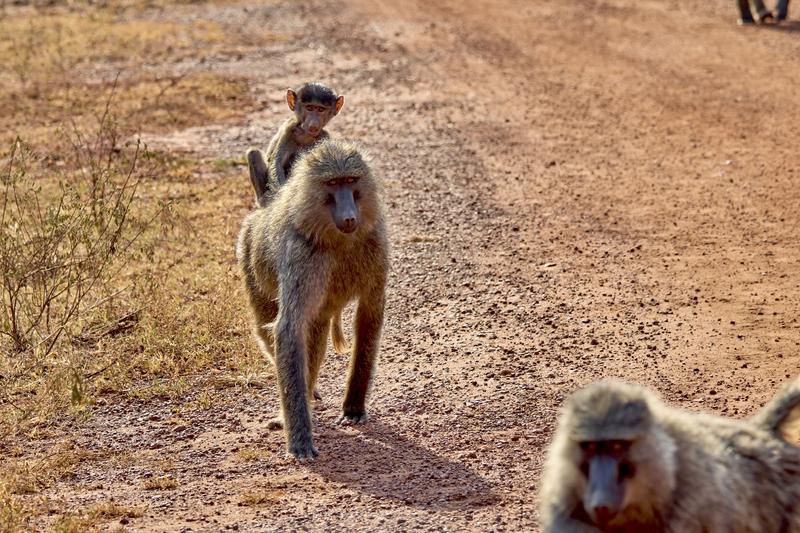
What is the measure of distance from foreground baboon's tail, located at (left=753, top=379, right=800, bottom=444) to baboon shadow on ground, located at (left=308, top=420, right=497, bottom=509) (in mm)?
1239

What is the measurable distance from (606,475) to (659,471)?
0.57 ft

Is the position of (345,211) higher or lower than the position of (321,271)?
higher

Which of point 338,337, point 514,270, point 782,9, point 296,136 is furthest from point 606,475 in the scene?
point 782,9

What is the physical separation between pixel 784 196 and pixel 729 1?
9.45m

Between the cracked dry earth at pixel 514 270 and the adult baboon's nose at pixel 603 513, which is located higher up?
the adult baboon's nose at pixel 603 513

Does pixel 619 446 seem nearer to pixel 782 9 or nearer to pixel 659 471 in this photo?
pixel 659 471

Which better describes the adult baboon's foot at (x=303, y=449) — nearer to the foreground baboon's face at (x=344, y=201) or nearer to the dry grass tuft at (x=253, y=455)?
the dry grass tuft at (x=253, y=455)

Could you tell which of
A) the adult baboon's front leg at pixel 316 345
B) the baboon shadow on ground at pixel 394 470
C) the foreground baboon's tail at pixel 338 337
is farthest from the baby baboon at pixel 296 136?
the baboon shadow on ground at pixel 394 470

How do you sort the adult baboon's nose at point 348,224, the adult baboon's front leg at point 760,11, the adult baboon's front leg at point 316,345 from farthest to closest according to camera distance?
the adult baboon's front leg at point 760,11 → the adult baboon's front leg at point 316,345 → the adult baboon's nose at point 348,224

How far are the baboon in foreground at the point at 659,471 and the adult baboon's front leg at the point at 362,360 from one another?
225 cm

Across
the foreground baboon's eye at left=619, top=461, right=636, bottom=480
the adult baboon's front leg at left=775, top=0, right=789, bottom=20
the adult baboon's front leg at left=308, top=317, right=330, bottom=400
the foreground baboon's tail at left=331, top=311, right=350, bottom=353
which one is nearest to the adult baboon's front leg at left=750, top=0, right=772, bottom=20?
the adult baboon's front leg at left=775, top=0, right=789, bottom=20

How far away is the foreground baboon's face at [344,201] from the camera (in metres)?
5.75

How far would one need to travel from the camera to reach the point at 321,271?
594 cm

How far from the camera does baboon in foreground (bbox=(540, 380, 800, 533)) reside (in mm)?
3656
